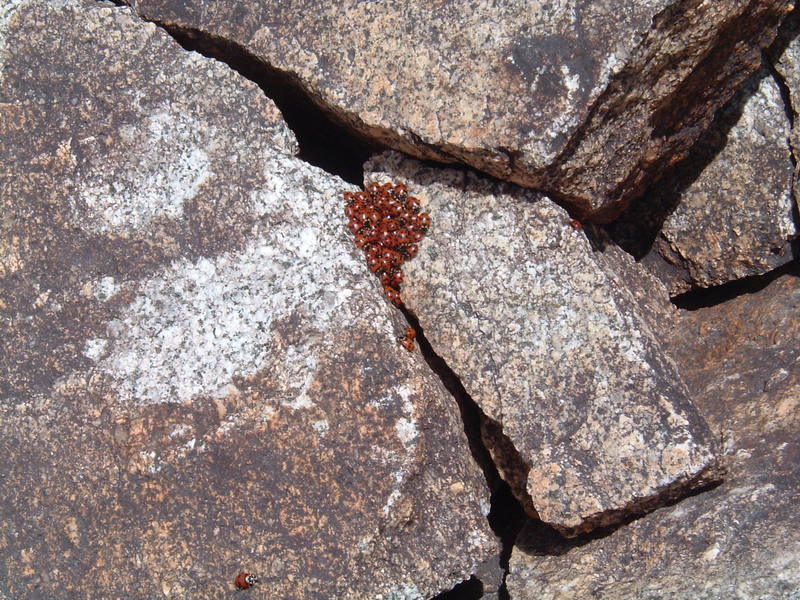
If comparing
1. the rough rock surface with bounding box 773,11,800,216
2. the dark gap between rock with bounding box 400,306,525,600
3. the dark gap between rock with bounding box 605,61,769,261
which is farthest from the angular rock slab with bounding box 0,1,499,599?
the rough rock surface with bounding box 773,11,800,216

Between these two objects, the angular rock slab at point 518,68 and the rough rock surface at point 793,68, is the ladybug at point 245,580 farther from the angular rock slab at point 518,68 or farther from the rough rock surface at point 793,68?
the rough rock surface at point 793,68

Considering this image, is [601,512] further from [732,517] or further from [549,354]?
[549,354]

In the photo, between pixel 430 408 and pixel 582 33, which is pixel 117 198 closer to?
pixel 430 408

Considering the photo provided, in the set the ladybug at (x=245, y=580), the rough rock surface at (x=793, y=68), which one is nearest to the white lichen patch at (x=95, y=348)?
the ladybug at (x=245, y=580)

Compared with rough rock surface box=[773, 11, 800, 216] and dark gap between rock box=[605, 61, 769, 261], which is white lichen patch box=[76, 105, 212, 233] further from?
rough rock surface box=[773, 11, 800, 216]

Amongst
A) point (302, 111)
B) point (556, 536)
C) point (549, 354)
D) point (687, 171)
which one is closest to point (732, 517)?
point (556, 536)
